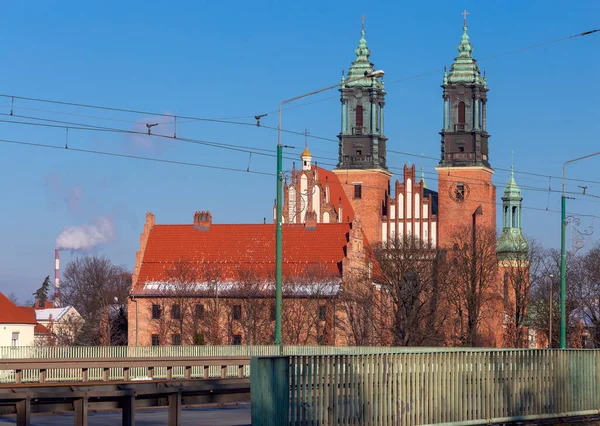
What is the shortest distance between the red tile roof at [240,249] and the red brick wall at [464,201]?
48.4 feet

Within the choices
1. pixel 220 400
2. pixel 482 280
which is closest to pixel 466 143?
pixel 482 280

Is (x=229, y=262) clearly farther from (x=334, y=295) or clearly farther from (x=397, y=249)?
(x=397, y=249)

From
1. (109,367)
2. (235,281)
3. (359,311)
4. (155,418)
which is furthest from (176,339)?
(155,418)

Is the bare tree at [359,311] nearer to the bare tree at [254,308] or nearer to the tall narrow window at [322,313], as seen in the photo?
the tall narrow window at [322,313]

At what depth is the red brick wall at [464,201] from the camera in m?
100

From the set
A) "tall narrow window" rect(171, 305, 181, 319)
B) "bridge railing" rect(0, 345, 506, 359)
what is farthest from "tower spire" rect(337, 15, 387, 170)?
"bridge railing" rect(0, 345, 506, 359)

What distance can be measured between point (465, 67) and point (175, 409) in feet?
284

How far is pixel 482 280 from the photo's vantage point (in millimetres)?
79750

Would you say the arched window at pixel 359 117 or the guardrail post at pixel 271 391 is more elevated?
the arched window at pixel 359 117

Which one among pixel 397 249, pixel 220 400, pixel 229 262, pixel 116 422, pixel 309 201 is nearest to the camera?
pixel 116 422

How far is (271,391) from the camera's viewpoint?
1727 cm

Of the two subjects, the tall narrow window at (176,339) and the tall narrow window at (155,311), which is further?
the tall narrow window at (155,311)

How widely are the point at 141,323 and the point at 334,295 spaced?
670 inches

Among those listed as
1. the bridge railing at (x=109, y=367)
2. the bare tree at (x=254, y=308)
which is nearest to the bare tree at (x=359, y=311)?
the bare tree at (x=254, y=308)
